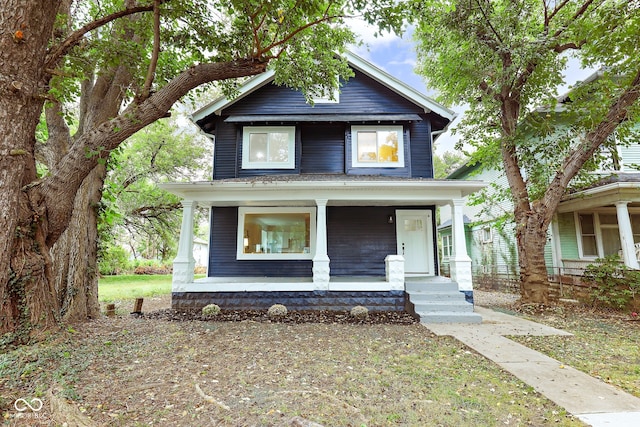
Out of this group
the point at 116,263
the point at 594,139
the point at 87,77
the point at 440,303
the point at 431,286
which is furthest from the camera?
the point at 116,263

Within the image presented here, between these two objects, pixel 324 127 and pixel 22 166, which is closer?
pixel 22 166

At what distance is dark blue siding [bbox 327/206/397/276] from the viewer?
9703 mm

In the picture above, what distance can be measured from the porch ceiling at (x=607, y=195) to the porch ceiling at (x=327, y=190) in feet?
14.4

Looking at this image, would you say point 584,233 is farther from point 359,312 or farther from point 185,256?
point 185,256

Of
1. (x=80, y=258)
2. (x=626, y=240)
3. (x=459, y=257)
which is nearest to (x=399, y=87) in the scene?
(x=459, y=257)

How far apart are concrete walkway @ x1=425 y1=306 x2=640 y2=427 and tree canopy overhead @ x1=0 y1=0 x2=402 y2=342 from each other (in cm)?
572

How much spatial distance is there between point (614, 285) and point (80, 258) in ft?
41.9

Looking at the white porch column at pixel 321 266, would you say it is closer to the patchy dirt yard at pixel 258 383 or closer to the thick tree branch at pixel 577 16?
the patchy dirt yard at pixel 258 383

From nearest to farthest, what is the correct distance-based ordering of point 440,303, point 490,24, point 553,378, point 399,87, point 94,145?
point 553,378
point 94,145
point 440,303
point 490,24
point 399,87

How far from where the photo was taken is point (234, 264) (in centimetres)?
979

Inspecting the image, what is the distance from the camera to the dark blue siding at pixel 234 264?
32.0 ft

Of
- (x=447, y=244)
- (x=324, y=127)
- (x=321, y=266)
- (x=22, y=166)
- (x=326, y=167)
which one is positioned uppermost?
(x=324, y=127)

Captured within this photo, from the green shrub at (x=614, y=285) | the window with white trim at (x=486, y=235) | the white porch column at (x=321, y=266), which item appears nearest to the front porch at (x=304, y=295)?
the white porch column at (x=321, y=266)

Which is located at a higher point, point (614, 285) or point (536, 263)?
point (536, 263)
